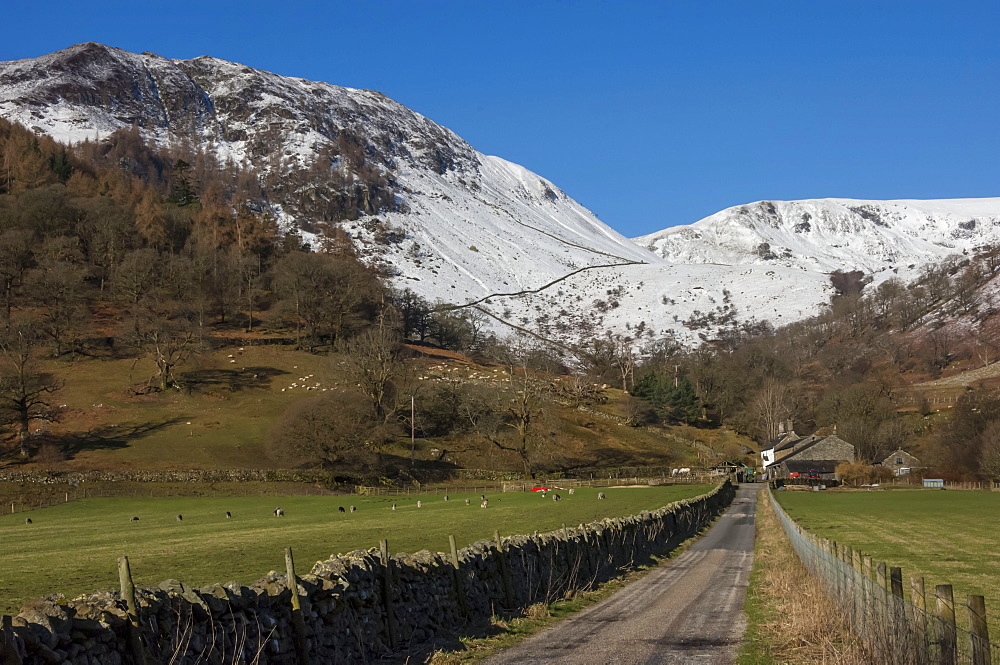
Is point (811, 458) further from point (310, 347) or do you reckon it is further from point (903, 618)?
point (903, 618)

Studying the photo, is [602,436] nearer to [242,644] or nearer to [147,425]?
[147,425]

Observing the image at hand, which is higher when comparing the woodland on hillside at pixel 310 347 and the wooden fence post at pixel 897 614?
the woodland on hillside at pixel 310 347

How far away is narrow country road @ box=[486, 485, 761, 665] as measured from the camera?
14.4 m

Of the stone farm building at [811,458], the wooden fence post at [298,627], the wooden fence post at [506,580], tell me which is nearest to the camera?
the wooden fence post at [298,627]

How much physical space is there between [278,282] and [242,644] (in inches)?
5159

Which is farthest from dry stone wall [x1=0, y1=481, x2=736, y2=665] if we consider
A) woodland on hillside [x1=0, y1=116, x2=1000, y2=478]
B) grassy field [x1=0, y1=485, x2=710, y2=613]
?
woodland on hillside [x1=0, y1=116, x2=1000, y2=478]

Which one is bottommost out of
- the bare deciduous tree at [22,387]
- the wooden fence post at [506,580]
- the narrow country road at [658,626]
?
the narrow country road at [658,626]

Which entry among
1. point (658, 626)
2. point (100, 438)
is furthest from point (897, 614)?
point (100, 438)

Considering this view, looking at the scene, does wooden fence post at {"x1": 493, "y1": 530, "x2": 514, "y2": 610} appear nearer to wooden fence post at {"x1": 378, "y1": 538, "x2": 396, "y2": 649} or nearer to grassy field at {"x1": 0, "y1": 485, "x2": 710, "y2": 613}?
wooden fence post at {"x1": 378, "y1": 538, "x2": 396, "y2": 649}

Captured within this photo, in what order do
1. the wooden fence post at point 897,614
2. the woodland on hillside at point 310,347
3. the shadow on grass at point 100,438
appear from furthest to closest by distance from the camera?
the woodland on hillside at point 310,347
the shadow on grass at point 100,438
the wooden fence post at point 897,614

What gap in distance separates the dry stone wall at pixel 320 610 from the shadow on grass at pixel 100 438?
2808 inches

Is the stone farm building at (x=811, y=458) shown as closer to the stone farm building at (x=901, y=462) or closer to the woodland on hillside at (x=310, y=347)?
the woodland on hillside at (x=310, y=347)

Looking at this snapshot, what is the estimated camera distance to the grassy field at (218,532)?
931 inches

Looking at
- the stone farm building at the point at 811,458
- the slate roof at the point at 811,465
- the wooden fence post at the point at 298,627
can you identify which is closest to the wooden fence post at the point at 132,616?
the wooden fence post at the point at 298,627
